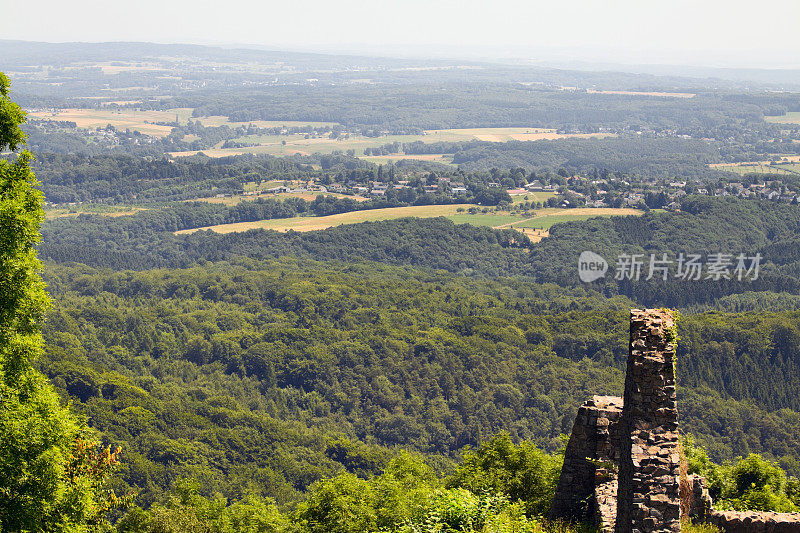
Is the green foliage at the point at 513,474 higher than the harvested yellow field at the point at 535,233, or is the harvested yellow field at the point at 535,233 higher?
the green foliage at the point at 513,474

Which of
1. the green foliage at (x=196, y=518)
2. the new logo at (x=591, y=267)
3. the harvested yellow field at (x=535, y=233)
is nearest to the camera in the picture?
the green foliage at (x=196, y=518)

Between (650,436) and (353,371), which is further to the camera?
(353,371)

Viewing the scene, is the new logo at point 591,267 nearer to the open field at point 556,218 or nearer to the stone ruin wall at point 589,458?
the open field at point 556,218

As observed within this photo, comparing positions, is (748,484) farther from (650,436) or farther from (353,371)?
(353,371)

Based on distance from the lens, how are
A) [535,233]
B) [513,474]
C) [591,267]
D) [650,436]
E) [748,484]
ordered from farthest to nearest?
[535,233]
[591,267]
[513,474]
[748,484]
[650,436]

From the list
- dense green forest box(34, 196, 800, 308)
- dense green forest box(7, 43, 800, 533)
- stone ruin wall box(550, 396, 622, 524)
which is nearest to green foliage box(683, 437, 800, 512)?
dense green forest box(7, 43, 800, 533)

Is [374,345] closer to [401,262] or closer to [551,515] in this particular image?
[401,262]

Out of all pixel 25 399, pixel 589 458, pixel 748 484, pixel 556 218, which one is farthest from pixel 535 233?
pixel 25 399

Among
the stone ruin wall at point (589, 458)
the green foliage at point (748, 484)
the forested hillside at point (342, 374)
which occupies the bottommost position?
the forested hillside at point (342, 374)

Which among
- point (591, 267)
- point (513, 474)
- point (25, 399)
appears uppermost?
point (25, 399)

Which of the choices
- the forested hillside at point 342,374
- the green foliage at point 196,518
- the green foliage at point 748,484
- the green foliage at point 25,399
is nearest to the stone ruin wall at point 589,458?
the green foliage at point 748,484

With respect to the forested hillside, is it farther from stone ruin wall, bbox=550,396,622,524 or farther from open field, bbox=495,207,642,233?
open field, bbox=495,207,642,233

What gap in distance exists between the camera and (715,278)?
139 metres

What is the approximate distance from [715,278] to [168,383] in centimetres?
9404
